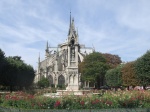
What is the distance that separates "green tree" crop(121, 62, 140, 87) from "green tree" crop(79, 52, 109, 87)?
23462mm

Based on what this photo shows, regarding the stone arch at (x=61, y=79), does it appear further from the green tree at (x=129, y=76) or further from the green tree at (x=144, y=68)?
the green tree at (x=144, y=68)

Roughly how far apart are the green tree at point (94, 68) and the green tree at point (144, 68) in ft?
101

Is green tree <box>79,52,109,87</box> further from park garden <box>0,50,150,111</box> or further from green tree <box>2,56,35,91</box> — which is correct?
green tree <box>2,56,35,91</box>

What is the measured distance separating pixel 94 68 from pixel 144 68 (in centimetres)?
3396

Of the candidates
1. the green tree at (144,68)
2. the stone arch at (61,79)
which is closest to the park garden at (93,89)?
the green tree at (144,68)

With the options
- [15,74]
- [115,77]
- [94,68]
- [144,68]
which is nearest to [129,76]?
[144,68]

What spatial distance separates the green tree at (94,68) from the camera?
76688mm

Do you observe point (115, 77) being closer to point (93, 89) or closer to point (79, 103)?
point (93, 89)

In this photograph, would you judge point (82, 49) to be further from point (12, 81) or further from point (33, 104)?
point (33, 104)

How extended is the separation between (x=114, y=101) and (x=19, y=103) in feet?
21.5

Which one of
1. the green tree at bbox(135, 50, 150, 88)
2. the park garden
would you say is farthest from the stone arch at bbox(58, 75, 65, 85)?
the green tree at bbox(135, 50, 150, 88)

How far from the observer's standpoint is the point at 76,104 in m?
16.8

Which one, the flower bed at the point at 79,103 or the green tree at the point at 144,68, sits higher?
the green tree at the point at 144,68

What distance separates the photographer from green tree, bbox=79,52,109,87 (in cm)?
7669
